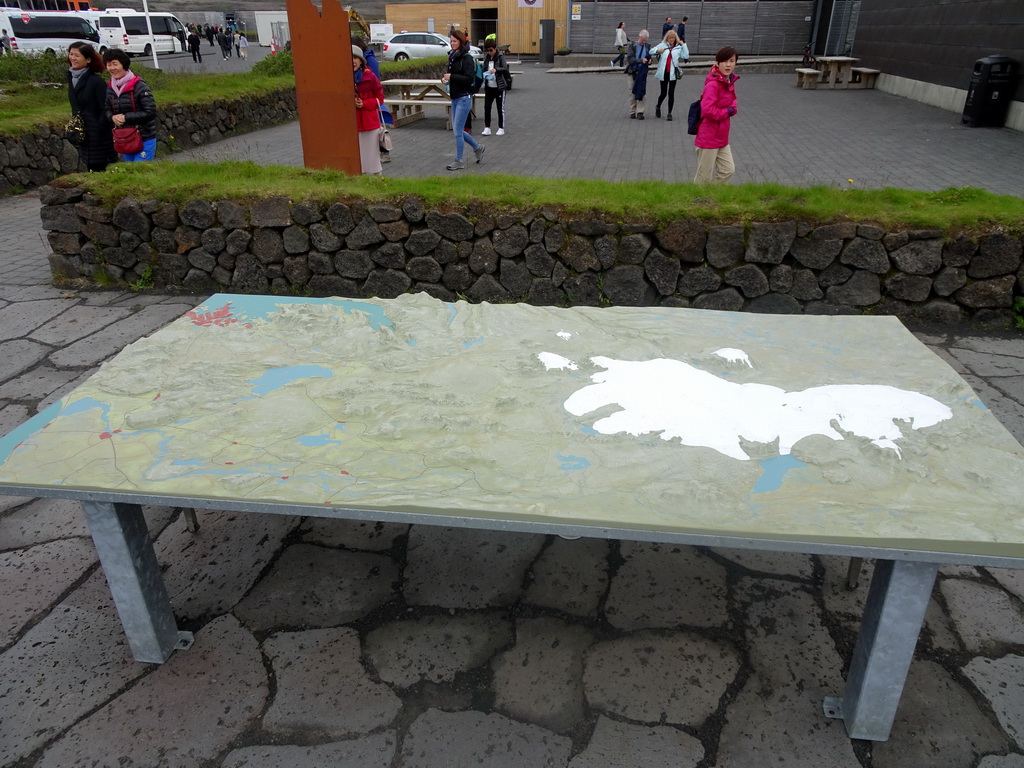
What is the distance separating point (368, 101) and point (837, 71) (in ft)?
46.8

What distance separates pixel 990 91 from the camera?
424 inches

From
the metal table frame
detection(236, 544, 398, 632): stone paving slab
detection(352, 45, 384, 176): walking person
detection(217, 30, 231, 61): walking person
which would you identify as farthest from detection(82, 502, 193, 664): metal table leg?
detection(217, 30, 231, 61): walking person

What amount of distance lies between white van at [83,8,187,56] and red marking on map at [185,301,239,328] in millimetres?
26894

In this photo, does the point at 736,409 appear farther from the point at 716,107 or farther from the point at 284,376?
the point at 716,107

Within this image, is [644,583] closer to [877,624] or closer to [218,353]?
[877,624]

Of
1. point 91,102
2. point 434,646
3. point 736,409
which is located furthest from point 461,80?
point 434,646

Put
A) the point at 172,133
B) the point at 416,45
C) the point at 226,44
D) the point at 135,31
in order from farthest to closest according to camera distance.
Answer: the point at 226,44, the point at 135,31, the point at 416,45, the point at 172,133

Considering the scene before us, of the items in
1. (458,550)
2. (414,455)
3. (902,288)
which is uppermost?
(414,455)

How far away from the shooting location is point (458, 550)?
2.85m

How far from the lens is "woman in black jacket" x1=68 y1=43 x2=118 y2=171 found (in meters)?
6.23

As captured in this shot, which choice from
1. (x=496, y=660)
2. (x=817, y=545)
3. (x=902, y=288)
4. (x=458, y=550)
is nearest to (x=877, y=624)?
(x=817, y=545)

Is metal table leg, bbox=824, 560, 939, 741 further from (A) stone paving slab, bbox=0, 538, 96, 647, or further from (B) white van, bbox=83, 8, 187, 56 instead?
(B) white van, bbox=83, 8, 187, 56

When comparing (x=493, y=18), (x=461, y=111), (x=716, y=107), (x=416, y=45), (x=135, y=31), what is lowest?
(x=461, y=111)

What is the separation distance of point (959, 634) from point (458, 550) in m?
1.81
